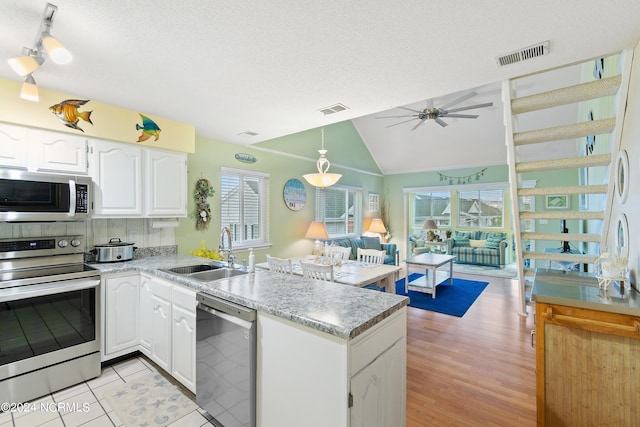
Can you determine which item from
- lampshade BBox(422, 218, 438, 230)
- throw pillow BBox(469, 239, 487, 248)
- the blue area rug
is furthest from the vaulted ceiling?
throw pillow BBox(469, 239, 487, 248)

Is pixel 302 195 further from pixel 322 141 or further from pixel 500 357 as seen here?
pixel 500 357

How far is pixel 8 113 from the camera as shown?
2.25 metres

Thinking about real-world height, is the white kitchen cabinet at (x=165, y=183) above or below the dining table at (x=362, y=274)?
above

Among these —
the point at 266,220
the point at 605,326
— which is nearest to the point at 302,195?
the point at 266,220

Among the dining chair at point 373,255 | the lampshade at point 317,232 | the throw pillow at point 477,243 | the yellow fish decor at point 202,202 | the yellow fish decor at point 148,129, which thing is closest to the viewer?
the yellow fish decor at point 148,129

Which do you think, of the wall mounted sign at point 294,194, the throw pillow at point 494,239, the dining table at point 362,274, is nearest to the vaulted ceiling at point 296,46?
the dining table at point 362,274

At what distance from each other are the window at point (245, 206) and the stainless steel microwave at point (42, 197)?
5.85 feet

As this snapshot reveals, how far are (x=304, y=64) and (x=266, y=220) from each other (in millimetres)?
3186

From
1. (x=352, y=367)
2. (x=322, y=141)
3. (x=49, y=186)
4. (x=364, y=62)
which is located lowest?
(x=352, y=367)

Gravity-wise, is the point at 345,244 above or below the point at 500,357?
above

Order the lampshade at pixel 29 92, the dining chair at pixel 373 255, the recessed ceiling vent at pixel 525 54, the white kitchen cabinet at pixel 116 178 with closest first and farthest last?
the lampshade at pixel 29 92 → the recessed ceiling vent at pixel 525 54 → the white kitchen cabinet at pixel 116 178 → the dining chair at pixel 373 255

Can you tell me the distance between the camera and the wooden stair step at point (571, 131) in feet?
7.27

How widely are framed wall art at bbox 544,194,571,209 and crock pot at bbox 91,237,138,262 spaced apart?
8.01 meters

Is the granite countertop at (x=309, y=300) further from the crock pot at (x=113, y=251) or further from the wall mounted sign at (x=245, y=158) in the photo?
the wall mounted sign at (x=245, y=158)
